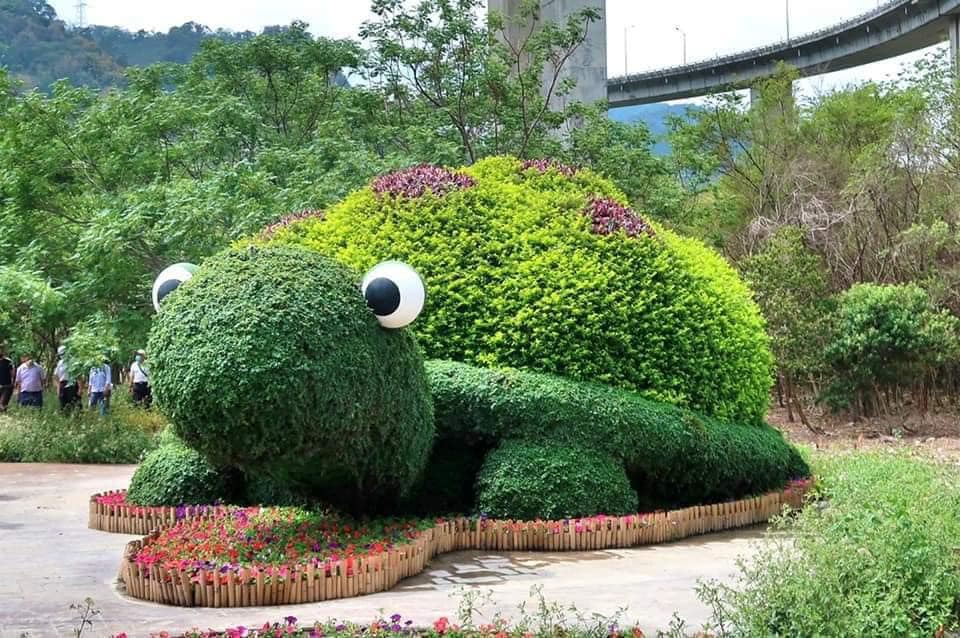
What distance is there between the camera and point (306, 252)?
8.05m

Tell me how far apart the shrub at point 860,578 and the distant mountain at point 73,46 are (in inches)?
2430

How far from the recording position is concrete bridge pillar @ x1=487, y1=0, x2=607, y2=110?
23297 millimetres

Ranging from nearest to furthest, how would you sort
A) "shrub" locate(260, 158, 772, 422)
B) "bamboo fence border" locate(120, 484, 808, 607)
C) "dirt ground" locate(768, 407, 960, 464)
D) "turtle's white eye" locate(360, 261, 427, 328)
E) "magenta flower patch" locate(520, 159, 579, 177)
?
"bamboo fence border" locate(120, 484, 808, 607) → "turtle's white eye" locate(360, 261, 427, 328) → "shrub" locate(260, 158, 772, 422) → "magenta flower patch" locate(520, 159, 579, 177) → "dirt ground" locate(768, 407, 960, 464)

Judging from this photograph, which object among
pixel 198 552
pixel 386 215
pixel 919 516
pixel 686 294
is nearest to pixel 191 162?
pixel 386 215

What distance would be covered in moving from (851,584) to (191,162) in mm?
13747

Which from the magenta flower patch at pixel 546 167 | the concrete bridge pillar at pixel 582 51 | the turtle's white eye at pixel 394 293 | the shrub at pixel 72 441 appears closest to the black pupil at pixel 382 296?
the turtle's white eye at pixel 394 293

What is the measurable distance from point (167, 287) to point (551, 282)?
2992 mm

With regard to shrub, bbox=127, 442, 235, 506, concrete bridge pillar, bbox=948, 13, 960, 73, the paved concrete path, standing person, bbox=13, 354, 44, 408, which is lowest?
the paved concrete path

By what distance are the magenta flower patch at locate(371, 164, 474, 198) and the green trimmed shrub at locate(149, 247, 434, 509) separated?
2209 millimetres

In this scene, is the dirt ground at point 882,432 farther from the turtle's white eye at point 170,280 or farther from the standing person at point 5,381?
the standing person at point 5,381

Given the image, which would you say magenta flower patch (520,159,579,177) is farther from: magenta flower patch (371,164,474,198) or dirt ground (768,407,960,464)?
dirt ground (768,407,960,464)

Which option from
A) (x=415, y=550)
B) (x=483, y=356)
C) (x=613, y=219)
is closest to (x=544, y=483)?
(x=483, y=356)

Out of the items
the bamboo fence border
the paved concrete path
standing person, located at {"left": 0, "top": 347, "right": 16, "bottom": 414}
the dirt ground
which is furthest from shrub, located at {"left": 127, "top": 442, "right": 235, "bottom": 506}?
standing person, located at {"left": 0, "top": 347, "right": 16, "bottom": 414}

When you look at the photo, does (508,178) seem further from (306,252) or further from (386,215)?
(306,252)
